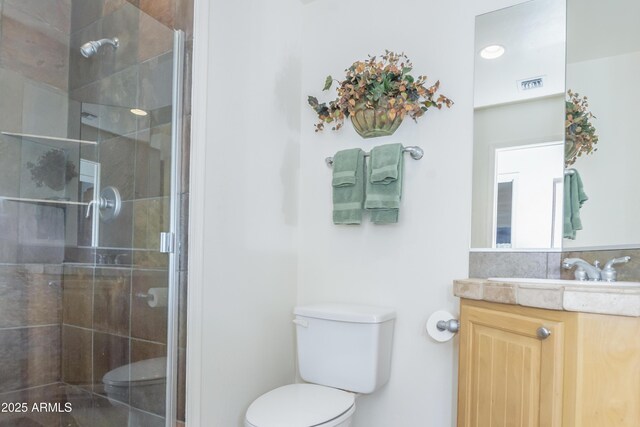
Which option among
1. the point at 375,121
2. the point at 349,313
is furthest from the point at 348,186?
the point at 349,313

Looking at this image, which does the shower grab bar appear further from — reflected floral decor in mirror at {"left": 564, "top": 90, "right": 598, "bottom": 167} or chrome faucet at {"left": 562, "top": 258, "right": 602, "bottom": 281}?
chrome faucet at {"left": 562, "top": 258, "right": 602, "bottom": 281}

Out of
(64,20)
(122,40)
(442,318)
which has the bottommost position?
(442,318)

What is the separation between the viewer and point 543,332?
1.03 m

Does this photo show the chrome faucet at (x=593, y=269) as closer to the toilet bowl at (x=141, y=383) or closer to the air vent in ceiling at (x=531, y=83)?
the air vent in ceiling at (x=531, y=83)

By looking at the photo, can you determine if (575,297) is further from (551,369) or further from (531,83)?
(531,83)

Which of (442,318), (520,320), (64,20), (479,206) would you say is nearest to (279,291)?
(442,318)

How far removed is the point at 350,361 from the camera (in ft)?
5.58

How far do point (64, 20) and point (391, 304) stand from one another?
193 cm

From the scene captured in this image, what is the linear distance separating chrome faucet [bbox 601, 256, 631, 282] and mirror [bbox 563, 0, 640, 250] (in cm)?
8

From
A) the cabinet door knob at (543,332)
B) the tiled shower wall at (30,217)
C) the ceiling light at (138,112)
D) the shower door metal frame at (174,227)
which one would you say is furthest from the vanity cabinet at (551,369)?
the tiled shower wall at (30,217)

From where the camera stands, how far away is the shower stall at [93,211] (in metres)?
1.59

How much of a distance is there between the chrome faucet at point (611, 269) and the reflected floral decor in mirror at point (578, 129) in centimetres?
38

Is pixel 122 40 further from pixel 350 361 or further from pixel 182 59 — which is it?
pixel 350 361

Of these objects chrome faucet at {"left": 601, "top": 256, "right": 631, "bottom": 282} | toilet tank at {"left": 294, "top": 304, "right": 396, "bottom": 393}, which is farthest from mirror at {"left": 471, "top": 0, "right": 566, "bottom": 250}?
toilet tank at {"left": 294, "top": 304, "right": 396, "bottom": 393}
